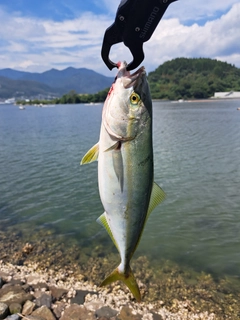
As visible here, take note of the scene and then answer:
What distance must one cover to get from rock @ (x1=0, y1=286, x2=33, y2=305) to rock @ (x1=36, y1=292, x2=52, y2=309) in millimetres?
248

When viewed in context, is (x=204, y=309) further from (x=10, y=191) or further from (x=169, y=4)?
(x=10, y=191)

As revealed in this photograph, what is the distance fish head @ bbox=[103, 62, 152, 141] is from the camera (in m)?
3.16

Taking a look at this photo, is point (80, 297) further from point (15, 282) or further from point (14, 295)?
point (15, 282)

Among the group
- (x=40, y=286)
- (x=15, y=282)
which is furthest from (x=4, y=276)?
(x=40, y=286)

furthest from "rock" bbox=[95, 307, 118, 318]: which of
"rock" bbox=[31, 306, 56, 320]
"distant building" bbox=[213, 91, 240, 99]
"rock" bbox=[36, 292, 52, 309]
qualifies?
"distant building" bbox=[213, 91, 240, 99]

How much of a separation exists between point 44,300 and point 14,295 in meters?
0.78

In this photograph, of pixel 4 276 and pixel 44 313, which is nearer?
pixel 44 313

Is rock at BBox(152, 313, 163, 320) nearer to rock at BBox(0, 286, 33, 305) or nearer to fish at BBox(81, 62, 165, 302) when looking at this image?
rock at BBox(0, 286, 33, 305)

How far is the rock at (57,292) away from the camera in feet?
25.8

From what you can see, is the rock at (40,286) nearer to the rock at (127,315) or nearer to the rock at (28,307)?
the rock at (28,307)

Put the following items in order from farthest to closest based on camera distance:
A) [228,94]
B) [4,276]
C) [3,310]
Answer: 1. [228,94]
2. [4,276]
3. [3,310]

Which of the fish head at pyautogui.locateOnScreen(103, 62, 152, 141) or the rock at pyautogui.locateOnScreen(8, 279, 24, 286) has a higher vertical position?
the fish head at pyautogui.locateOnScreen(103, 62, 152, 141)

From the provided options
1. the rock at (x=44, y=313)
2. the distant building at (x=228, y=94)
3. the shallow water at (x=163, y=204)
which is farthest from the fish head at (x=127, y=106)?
the distant building at (x=228, y=94)

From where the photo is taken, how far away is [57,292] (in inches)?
315
